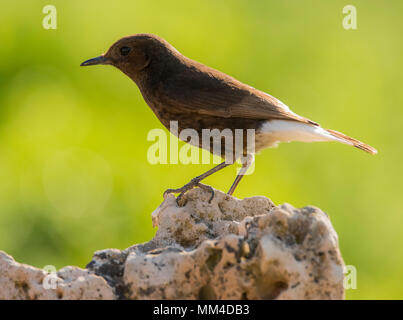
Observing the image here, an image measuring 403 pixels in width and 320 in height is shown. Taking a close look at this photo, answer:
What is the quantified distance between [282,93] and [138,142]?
307cm

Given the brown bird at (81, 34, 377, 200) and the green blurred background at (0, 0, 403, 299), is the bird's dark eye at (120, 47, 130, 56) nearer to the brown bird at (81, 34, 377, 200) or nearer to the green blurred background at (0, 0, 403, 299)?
the brown bird at (81, 34, 377, 200)

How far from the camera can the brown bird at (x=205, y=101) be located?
21.8 feet

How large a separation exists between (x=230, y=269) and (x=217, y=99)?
8.54 feet

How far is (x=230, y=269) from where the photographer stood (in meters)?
4.31

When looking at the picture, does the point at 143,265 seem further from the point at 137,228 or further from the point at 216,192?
the point at 137,228

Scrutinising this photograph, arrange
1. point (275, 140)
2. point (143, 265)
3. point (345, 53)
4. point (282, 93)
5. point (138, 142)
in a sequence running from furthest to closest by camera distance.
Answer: point (345, 53) → point (282, 93) → point (138, 142) → point (275, 140) → point (143, 265)

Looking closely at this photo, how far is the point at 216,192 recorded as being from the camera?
18.6 ft

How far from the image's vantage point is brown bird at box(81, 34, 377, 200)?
21.8 ft

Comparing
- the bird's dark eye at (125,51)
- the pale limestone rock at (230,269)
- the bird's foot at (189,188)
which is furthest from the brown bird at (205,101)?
the pale limestone rock at (230,269)

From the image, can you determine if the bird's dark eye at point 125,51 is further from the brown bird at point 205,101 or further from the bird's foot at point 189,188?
the bird's foot at point 189,188

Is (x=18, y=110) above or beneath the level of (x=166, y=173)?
above

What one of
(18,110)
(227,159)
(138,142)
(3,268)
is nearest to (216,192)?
(227,159)

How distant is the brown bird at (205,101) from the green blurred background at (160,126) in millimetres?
2695

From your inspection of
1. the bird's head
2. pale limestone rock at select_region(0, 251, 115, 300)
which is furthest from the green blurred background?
pale limestone rock at select_region(0, 251, 115, 300)
